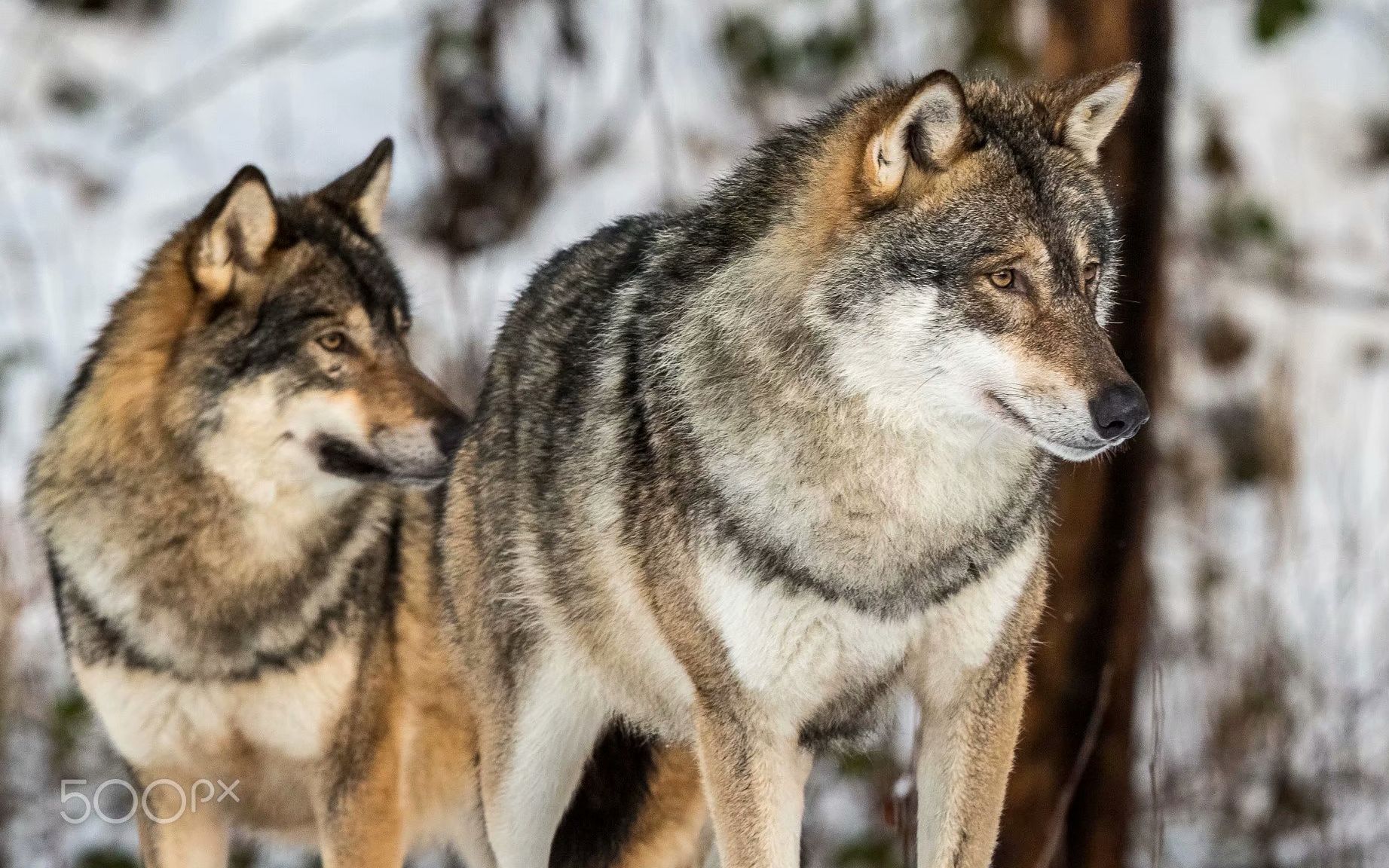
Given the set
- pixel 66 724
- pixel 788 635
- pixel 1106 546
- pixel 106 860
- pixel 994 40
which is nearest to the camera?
pixel 788 635

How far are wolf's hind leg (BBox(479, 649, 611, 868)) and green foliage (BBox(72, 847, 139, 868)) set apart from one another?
2348 millimetres

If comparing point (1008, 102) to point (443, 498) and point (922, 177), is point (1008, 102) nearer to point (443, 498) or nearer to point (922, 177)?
point (922, 177)

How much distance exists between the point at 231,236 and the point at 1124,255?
3265mm

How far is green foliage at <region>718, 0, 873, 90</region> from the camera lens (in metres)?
9.25

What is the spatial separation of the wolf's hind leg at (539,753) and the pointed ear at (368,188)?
4.96 feet

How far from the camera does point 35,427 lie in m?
8.17

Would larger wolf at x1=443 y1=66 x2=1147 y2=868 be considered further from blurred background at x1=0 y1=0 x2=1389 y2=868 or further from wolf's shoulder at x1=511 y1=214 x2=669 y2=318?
blurred background at x1=0 y1=0 x2=1389 y2=868

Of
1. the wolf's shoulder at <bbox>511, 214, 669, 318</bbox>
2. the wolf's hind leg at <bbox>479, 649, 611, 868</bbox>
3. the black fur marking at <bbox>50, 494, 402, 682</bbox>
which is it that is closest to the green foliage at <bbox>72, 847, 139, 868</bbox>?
the black fur marking at <bbox>50, 494, 402, 682</bbox>

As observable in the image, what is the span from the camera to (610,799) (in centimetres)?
421

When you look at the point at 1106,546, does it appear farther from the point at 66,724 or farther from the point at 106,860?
the point at 66,724

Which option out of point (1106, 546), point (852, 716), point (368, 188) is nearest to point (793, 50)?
point (1106, 546)

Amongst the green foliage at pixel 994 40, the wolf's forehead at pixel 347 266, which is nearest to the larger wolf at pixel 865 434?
the wolf's forehead at pixel 347 266

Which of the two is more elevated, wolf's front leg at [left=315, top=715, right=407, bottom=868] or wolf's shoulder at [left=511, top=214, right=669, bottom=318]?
wolf's shoulder at [left=511, top=214, right=669, bottom=318]

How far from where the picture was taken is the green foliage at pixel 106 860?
224 inches
